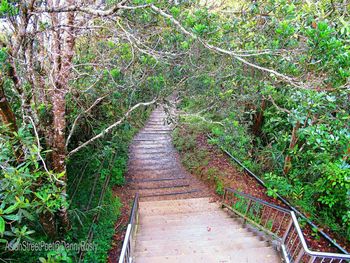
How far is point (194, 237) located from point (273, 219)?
2.04m

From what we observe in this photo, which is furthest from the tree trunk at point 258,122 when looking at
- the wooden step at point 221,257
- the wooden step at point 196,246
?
the wooden step at point 221,257

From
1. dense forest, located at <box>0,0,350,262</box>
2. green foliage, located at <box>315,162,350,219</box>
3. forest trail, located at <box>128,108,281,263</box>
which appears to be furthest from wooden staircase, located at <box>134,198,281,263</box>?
green foliage, located at <box>315,162,350,219</box>

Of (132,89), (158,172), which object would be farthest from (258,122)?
(132,89)

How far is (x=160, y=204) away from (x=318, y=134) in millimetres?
4271

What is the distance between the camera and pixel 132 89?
4863 mm

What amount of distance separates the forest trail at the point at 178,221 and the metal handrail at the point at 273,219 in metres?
0.21

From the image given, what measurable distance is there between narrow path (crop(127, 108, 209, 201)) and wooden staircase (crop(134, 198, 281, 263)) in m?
0.74

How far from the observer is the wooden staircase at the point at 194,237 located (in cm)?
366

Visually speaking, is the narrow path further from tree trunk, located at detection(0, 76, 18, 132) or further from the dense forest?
tree trunk, located at detection(0, 76, 18, 132)

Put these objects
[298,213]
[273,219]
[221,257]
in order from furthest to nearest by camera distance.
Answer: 1. [273,219]
2. [298,213]
3. [221,257]

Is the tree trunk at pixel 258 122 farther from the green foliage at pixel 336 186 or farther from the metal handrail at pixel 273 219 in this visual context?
the green foliage at pixel 336 186

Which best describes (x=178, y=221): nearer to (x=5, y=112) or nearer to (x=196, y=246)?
(x=196, y=246)

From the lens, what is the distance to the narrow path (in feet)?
24.0

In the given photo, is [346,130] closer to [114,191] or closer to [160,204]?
[160,204]
